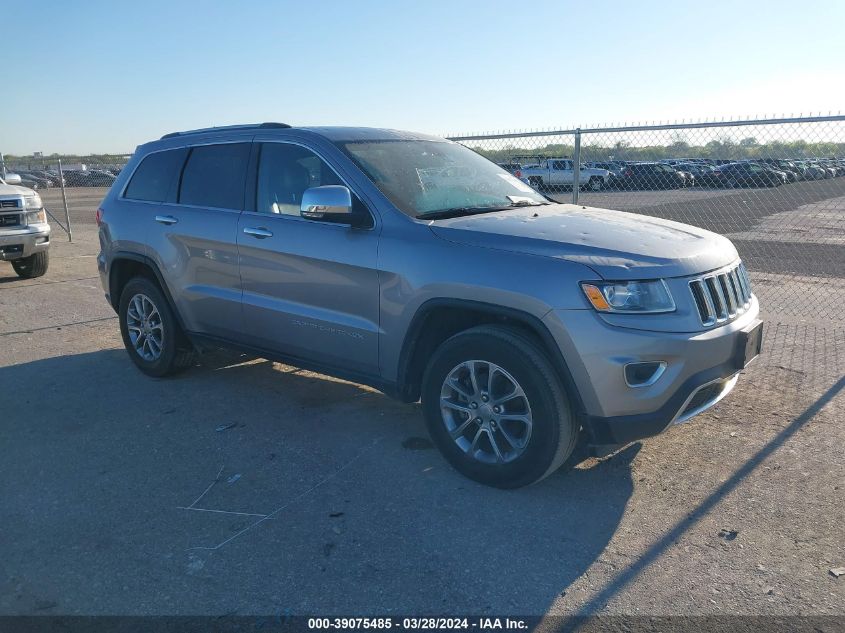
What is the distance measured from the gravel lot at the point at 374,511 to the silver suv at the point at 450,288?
1.38 ft

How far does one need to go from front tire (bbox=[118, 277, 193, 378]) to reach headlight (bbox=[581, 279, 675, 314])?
141 inches

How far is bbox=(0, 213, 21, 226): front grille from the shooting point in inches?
407

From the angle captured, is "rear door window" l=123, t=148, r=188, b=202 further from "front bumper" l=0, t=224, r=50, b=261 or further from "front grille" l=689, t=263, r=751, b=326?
"front bumper" l=0, t=224, r=50, b=261

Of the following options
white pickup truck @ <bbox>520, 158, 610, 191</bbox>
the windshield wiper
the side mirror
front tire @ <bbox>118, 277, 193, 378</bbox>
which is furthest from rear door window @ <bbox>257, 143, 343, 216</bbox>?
white pickup truck @ <bbox>520, 158, 610, 191</bbox>

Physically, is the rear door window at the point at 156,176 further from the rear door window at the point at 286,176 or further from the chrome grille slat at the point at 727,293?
the chrome grille slat at the point at 727,293

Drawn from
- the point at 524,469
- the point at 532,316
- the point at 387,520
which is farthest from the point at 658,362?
the point at 387,520

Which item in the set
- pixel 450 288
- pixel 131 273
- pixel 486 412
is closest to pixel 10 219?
pixel 131 273

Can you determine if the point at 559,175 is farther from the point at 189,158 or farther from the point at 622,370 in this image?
the point at 622,370

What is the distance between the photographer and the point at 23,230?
1041 centimetres

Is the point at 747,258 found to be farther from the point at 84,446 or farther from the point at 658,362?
the point at 84,446

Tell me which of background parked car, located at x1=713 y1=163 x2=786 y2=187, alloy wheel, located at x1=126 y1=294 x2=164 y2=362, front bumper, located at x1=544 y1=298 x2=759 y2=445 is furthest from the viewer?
background parked car, located at x1=713 y1=163 x2=786 y2=187

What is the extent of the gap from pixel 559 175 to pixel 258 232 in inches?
270

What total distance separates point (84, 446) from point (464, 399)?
251cm

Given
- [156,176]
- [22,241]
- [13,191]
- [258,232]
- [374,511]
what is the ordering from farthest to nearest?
[13,191]
[22,241]
[156,176]
[258,232]
[374,511]
